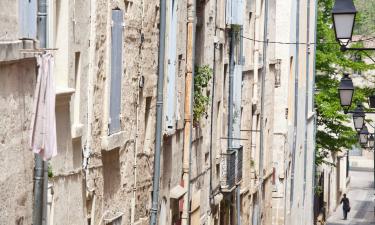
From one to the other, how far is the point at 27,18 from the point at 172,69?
27.6 feet

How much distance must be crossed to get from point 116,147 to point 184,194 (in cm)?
608

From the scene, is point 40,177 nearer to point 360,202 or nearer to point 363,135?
point 363,135

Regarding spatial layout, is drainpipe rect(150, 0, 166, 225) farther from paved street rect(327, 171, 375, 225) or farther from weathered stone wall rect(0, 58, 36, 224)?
paved street rect(327, 171, 375, 225)

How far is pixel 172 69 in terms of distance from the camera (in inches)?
772

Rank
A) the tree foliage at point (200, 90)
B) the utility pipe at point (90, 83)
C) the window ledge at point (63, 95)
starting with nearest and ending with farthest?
the window ledge at point (63, 95) → the utility pipe at point (90, 83) → the tree foliage at point (200, 90)

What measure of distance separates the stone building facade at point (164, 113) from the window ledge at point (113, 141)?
2 cm

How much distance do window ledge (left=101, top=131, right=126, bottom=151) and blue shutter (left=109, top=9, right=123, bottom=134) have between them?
0.26 ft

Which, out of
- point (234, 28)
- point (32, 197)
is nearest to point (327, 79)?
point (234, 28)

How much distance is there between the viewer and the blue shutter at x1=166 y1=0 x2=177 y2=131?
63.7ft

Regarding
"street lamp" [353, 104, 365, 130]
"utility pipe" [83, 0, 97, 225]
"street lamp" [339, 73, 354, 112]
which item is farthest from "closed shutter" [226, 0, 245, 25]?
"utility pipe" [83, 0, 97, 225]

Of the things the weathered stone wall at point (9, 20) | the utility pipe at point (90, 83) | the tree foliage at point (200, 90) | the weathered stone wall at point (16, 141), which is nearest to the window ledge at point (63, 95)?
the utility pipe at point (90, 83)

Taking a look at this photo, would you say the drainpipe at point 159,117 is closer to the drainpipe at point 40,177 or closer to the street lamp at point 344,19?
the street lamp at point 344,19

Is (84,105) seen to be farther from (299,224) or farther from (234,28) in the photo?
(299,224)

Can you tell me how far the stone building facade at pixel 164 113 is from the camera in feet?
41.8
